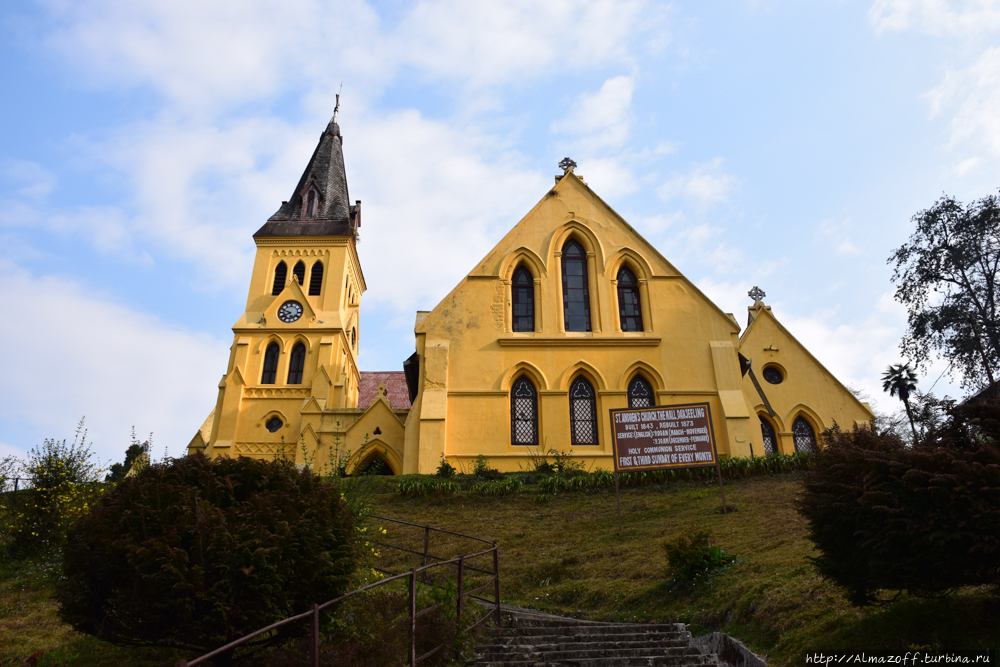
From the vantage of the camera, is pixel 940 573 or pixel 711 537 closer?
pixel 940 573

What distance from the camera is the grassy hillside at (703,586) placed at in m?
6.62

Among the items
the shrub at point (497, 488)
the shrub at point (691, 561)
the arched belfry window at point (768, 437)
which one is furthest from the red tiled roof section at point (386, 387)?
the shrub at point (691, 561)

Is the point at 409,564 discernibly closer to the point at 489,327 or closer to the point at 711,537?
the point at 711,537

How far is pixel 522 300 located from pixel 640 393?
5.13 metres

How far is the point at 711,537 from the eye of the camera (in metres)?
12.3

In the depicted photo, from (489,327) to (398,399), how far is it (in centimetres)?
2415

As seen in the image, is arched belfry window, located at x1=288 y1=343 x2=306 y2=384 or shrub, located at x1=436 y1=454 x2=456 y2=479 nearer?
shrub, located at x1=436 y1=454 x2=456 y2=479

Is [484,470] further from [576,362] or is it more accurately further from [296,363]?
[296,363]

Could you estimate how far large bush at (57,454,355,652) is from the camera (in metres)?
5.67

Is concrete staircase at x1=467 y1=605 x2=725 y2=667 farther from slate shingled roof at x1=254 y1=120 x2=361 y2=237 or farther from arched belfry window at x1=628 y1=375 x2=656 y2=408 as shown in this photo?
slate shingled roof at x1=254 y1=120 x2=361 y2=237

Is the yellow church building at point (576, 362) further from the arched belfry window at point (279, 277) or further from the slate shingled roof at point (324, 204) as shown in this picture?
the slate shingled roof at point (324, 204)

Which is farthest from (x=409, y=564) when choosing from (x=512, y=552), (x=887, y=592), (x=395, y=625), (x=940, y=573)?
(x=940, y=573)

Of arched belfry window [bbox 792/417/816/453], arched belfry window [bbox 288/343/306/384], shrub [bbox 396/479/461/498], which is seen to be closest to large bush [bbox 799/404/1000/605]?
shrub [bbox 396/479/461/498]

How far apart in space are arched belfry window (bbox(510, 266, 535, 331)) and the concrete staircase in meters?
13.8
